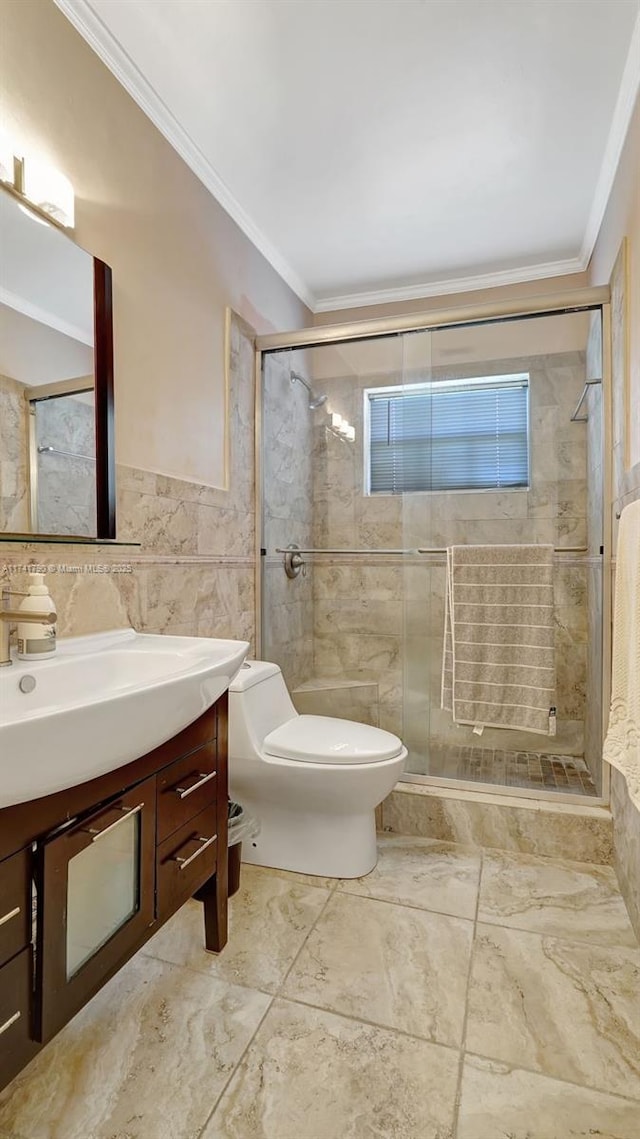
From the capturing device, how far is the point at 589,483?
2.07 metres

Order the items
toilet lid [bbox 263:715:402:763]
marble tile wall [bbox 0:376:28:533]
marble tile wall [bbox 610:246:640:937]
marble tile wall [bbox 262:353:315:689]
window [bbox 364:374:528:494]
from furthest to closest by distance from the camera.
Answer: marble tile wall [bbox 262:353:315:689], window [bbox 364:374:528:494], toilet lid [bbox 263:715:402:763], marble tile wall [bbox 610:246:640:937], marble tile wall [bbox 0:376:28:533]

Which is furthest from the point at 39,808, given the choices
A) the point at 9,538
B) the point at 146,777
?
the point at 9,538

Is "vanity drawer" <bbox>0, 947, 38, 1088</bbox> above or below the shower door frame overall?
below

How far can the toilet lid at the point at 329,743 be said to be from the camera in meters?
1.67

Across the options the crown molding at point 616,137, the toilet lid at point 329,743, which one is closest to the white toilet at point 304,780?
the toilet lid at point 329,743

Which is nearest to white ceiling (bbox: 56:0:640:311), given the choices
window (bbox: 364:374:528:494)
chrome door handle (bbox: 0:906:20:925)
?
window (bbox: 364:374:528:494)

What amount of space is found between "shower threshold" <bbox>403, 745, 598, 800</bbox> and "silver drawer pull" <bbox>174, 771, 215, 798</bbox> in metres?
1.06

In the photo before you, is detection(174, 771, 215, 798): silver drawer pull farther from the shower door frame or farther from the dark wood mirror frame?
the shower door frame

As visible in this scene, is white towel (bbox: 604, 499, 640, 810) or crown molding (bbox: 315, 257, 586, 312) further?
crown molding (bbox: 315, 257, 586, 312)

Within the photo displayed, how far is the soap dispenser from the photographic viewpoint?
114 cm

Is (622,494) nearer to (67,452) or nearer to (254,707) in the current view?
(254,707)

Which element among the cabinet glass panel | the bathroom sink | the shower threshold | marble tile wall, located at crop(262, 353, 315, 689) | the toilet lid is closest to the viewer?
the bathroom sink

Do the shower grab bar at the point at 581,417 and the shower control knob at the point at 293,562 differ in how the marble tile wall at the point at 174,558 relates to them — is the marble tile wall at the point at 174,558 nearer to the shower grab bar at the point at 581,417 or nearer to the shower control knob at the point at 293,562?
the shower control knob at the point at 293,562

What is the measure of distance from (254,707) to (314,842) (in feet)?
1.53
